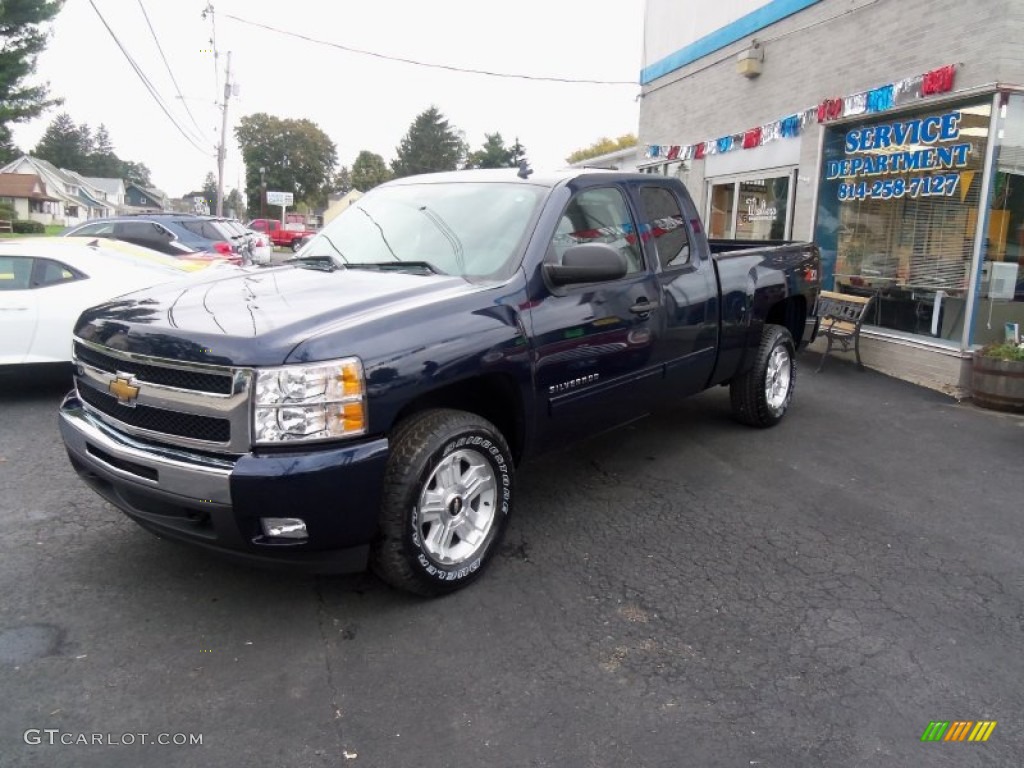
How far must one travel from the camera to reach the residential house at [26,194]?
256ft

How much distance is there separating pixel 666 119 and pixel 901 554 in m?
12.2

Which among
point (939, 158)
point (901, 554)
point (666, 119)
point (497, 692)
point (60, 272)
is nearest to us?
point (497, 692)

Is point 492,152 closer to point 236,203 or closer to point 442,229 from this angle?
point 236,203

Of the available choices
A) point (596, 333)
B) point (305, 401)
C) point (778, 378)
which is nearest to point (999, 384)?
point (778, 378)

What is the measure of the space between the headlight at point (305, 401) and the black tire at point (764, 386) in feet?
12.7

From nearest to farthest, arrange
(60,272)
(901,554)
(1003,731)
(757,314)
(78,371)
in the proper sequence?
1. (1003,731)
2. (78,371)
3. (901,554)
4. (757,314)
5. (60,272)

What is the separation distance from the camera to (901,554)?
13.4ft

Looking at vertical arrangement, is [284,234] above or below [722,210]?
below

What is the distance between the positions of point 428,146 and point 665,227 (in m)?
92.4

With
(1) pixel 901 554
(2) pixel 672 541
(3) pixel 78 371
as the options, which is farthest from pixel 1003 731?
(3) pixel 78 371

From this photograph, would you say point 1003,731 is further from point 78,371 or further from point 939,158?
point 939,158

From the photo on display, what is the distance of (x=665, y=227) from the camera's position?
16.5 ft

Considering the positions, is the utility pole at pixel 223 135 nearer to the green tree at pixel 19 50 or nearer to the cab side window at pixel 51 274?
the green tree at pixel 19 50

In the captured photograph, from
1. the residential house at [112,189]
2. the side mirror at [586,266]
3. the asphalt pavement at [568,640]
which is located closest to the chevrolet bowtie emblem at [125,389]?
the asphalt pavement at [568,640]
